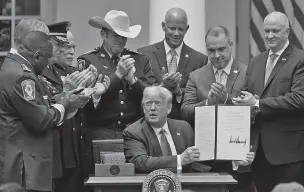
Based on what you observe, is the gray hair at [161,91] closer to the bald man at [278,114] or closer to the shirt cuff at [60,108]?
the bald man at [278,114]

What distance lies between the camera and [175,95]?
9.12 m

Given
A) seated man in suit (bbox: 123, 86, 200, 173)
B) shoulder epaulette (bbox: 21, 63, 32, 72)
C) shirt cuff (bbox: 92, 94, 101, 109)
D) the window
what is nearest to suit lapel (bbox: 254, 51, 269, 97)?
seated man in suit (bbox: 123, 86, 200, 173)

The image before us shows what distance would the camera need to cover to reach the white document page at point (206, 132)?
26.7 ft

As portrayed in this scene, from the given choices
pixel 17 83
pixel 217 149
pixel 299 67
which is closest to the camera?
pixel 17 83

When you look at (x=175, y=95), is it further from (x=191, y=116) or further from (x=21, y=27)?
(x=21, y=27)

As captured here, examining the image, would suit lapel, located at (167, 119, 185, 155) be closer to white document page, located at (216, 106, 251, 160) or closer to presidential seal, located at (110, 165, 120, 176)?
white document page, located at (216, 106, 251, 160)

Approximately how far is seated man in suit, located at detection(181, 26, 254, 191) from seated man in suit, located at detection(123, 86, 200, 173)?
20.2 inches

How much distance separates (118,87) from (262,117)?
1.33 meters

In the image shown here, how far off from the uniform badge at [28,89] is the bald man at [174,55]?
2034 mm

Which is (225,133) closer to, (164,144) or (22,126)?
(164,144)

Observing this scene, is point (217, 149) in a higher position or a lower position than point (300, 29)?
lower

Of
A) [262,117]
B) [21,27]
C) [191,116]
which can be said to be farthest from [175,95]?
[21,27]

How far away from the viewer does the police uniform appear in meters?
8.61

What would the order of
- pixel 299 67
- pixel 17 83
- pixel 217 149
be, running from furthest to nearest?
pixel 299 67, pixel 217 149, pixel 17 83
